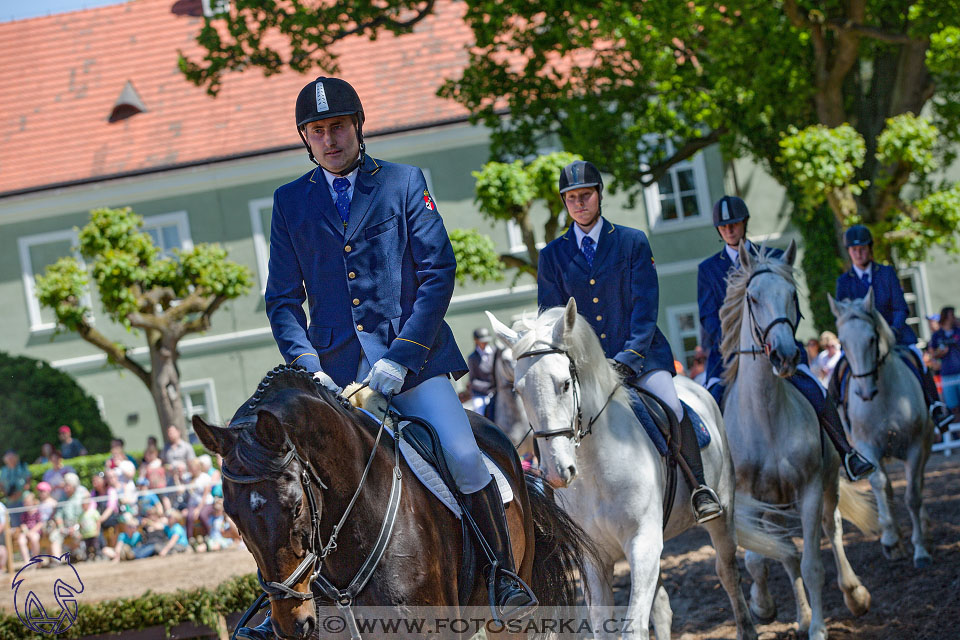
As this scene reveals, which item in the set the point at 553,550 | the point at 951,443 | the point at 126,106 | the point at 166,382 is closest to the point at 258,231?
the point at 126,106

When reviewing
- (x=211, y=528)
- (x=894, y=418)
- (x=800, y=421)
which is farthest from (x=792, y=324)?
(x=211, y=528)

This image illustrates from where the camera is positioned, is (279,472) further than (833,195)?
No

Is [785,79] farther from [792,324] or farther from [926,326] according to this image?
[926,326]

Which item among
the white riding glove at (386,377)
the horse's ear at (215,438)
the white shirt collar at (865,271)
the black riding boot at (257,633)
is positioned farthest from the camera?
the white shirt collar at (865,271)

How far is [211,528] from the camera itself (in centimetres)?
1448

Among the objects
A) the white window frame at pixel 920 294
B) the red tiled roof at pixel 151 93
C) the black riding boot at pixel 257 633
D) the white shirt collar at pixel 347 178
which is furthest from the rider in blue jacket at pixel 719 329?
the white window frame at pixel 920 294

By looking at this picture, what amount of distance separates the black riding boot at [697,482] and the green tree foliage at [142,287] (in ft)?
45.1

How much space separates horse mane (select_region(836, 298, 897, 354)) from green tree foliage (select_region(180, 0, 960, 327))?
5307 mm

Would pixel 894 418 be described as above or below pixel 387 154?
below

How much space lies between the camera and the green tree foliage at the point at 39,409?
2183 cm

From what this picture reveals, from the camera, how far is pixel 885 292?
9.85m

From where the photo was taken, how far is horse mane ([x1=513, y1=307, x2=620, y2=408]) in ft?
18.3

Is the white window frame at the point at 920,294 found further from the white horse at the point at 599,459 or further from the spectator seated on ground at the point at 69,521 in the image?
the white horse at the point at 599,459

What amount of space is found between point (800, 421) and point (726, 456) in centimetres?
71
